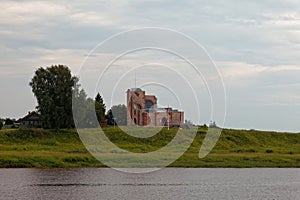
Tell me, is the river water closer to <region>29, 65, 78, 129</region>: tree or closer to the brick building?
<region>29, 65, 78, 129</region>: tree

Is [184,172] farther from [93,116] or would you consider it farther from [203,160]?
[93,116]

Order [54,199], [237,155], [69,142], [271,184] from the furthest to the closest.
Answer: [69,142], [237,155], [271,184], [54,199]

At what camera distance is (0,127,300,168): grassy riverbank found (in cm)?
4484

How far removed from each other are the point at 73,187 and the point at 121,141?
81.9ft

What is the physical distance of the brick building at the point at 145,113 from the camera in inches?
2682

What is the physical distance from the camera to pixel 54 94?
6103 cm

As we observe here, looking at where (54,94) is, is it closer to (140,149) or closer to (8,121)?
(140,149)

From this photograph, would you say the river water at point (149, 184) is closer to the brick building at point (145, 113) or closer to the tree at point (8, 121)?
the brick building at point (145, 113)

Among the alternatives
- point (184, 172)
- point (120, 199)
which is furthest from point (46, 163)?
point (120, 199)

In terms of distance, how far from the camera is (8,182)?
32.8 meters

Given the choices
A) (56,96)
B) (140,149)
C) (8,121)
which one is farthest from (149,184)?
(8,121)

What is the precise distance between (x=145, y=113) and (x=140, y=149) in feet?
58.4

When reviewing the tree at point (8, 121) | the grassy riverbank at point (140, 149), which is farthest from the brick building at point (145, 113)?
the tree at point (8, 121)

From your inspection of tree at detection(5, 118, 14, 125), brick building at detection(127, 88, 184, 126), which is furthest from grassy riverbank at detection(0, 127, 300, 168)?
tree at detection(5, 118, 14, 125)
